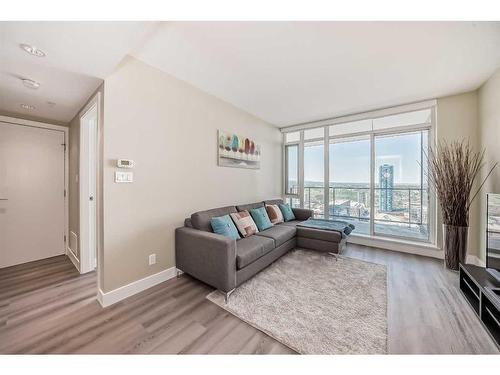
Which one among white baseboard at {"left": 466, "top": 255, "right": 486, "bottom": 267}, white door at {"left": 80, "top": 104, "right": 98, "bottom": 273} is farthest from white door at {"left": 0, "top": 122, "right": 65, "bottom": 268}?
white baseboard at {"left": 466, "top": 255, "right": 486, "bottom": 267}

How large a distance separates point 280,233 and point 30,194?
372cm

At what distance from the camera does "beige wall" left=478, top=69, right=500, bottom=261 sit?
90.2 inches

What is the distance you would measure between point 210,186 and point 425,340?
264cm

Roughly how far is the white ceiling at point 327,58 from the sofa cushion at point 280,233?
205 cm

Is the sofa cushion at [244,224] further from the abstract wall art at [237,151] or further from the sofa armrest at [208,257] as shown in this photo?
the abstract wall art at [237,151]

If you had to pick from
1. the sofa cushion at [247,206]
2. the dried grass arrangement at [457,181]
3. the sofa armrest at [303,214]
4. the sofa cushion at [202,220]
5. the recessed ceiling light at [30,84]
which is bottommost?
the sofa armrest at [303,214]

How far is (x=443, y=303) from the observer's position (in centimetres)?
183

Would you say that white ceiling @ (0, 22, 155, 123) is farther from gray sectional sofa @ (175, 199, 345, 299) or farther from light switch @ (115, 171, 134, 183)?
gray sectional sofa @ (175, 199, 345, 299)

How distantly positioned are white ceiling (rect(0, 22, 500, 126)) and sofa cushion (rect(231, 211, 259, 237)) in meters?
1.79

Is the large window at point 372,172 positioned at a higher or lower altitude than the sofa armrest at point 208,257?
higher

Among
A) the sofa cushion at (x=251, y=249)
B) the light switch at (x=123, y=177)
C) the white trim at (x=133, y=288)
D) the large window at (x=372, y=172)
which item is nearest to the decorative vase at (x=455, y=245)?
the large window at (x=372, y=172)

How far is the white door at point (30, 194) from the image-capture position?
2.66 m
